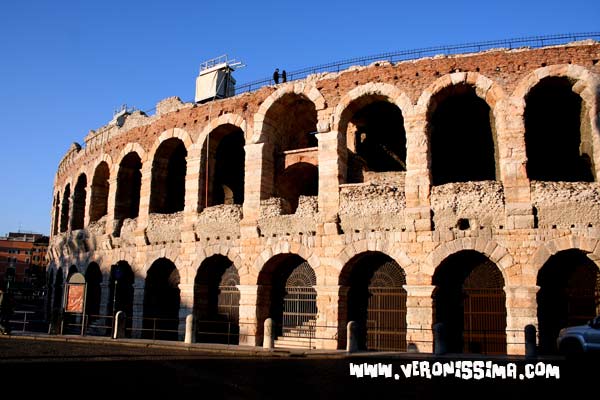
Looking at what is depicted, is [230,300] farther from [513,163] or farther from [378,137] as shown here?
[513,163]

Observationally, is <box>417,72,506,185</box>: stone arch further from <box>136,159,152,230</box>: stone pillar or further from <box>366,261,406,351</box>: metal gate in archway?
<box>136,159,152,230</box>: stone pillar

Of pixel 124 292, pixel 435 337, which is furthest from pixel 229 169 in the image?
pixel 435 337

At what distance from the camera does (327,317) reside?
50.5 ft

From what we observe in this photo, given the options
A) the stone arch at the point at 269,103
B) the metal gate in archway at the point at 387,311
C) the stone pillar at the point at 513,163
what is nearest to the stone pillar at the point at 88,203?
the stone arch at the point at 269,103

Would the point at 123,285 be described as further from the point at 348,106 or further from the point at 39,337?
the point at 348,106

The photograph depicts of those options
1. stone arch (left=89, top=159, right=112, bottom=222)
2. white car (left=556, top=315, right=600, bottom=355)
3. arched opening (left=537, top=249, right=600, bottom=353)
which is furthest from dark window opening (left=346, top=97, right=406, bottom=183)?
stone arch (left=89, top=159, right=112, bottom=222)

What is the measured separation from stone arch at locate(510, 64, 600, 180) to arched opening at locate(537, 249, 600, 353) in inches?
94.8

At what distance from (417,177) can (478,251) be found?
265 centimetres

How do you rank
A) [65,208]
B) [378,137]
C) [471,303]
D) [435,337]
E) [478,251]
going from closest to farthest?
1. [435,337]
2. [478,251]
3. [471,303]
4. [378,137]
5. [65,208]

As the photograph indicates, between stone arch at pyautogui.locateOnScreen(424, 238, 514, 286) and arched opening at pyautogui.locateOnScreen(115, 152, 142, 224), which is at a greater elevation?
arched opening at pyautogui.locateOnScreen(115, 152, 142, 224)

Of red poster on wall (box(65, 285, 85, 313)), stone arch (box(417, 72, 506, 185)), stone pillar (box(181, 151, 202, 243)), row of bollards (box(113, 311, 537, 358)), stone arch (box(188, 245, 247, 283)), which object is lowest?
row of bollards (box(113, 311, 537, 358))

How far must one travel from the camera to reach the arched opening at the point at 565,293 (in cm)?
1391

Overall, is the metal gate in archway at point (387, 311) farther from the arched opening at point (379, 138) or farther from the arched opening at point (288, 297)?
the arched opening at point (379, 138)

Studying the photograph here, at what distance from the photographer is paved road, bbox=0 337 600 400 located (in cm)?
772
